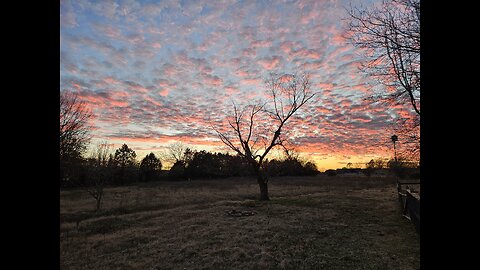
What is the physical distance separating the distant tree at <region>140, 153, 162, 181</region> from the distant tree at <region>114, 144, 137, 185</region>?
2230 mm

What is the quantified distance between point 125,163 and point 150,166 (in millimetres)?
5964

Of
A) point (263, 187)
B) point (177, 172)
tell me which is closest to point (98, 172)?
point (263, 187)

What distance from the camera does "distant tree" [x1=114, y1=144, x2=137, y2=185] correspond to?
162 feet

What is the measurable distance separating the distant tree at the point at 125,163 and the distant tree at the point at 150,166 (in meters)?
2.23

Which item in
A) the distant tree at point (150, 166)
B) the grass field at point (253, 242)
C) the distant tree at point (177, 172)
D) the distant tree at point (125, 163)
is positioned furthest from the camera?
the distant tree at point (177, 172)

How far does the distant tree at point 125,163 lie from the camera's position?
4939 centimetres

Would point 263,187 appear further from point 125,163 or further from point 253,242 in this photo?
point 125,163

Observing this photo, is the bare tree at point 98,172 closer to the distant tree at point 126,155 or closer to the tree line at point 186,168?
the tree line at point 186,168

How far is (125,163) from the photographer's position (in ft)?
192

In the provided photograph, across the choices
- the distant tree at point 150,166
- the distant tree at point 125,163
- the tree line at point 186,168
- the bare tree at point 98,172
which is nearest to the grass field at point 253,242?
the bare tree at point 98,172

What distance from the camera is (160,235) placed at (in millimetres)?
11211
